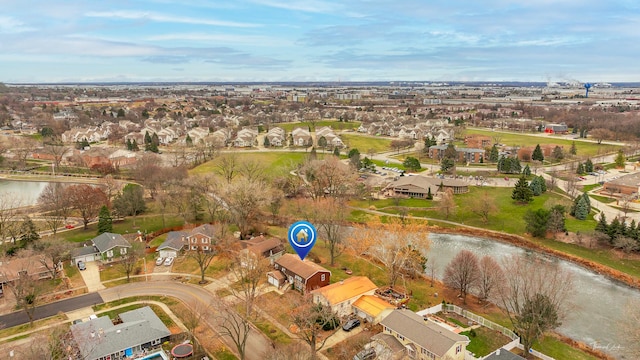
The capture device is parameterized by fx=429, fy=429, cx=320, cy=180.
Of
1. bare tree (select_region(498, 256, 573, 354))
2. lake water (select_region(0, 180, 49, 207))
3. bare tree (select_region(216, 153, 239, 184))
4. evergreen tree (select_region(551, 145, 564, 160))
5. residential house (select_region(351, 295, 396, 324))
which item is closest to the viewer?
bare tree (select_region(498, 256, 573, 354))

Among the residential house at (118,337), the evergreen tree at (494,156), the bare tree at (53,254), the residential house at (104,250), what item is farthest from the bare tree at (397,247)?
the evergreen tree at (494,156)

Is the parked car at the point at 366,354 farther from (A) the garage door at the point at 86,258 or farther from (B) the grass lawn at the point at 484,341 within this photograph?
(A) the garage door at the point at 86,258

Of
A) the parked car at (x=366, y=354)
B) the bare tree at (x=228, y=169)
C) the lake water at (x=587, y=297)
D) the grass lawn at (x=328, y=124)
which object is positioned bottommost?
the lake water at (x=587, y=297)

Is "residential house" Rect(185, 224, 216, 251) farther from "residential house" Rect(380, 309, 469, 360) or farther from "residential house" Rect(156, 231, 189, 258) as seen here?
"residential house" Rect(380, 309, 469, 360)

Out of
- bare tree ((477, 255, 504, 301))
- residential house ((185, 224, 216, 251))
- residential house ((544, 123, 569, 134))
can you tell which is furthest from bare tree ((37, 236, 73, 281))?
residential house ((544, 123, 569, 134))

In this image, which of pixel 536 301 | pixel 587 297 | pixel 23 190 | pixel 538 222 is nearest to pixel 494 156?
pixel 538 222

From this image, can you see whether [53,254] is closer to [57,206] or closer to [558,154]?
[57,206]

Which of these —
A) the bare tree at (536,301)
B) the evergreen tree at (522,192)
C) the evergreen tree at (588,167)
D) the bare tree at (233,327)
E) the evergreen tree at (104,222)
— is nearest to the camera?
the bare tree at (233,327)
